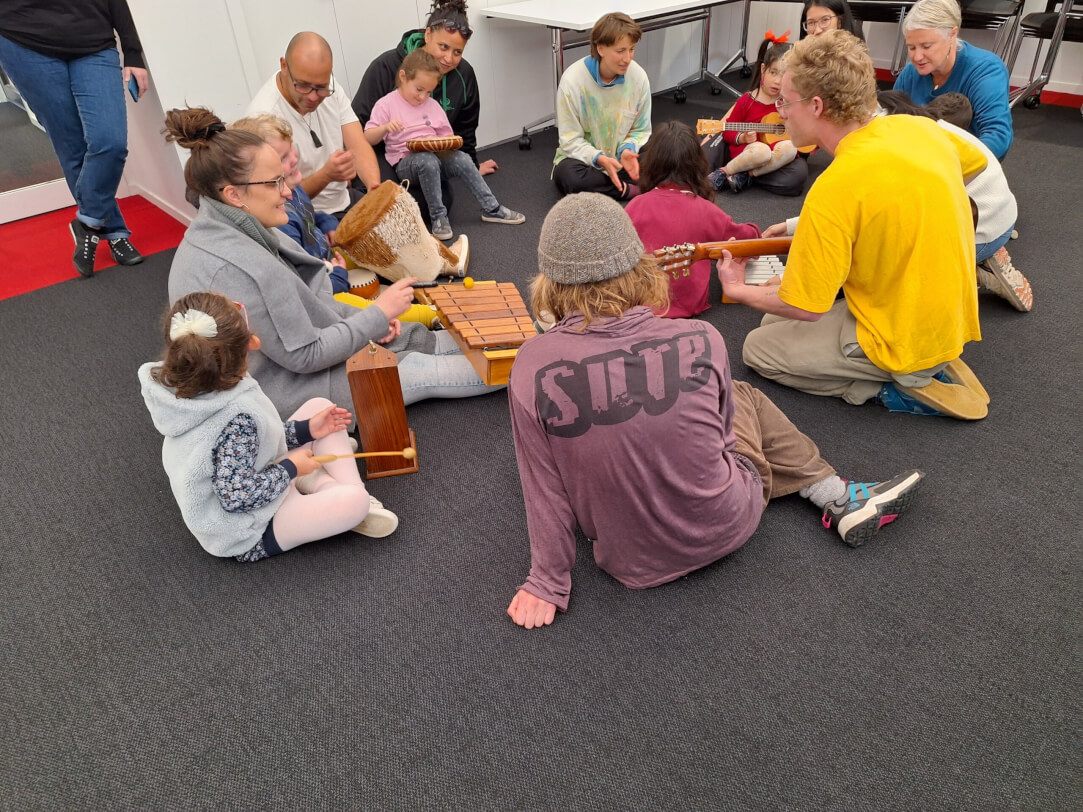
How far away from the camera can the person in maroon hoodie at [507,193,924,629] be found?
63.1 inches

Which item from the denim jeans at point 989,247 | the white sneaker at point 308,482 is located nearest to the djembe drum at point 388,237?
the white sneaker at point 308,482

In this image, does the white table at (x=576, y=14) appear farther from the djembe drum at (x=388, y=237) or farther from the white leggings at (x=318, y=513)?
the white leggings at (x=318, y=513)

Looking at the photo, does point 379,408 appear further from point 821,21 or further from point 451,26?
point 821,21

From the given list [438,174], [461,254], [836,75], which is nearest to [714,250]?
[836,75]

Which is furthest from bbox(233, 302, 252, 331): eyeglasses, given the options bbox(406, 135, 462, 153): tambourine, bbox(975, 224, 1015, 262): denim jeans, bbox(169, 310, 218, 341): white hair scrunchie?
bbox(975, 224, 1015, 262): denim jeans

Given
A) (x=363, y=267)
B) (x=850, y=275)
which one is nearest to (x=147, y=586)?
(x=363, y=267)

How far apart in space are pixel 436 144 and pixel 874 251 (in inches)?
91.3

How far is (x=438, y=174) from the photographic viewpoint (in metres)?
4.09

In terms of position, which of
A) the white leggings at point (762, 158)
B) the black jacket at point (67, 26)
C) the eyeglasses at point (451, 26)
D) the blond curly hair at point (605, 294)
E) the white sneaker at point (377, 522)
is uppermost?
the black jacket at point (67, 26)

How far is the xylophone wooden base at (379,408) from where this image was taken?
227 centimetres

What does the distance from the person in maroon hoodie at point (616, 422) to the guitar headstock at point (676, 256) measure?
86cm

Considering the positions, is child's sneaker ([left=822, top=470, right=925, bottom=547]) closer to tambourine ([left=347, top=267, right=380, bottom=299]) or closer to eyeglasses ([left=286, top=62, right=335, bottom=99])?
tambourine ([left=347, top=267, right=380, bottom=299])

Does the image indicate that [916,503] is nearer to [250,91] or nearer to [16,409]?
[16,409]

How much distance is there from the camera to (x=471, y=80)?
4559 mm
